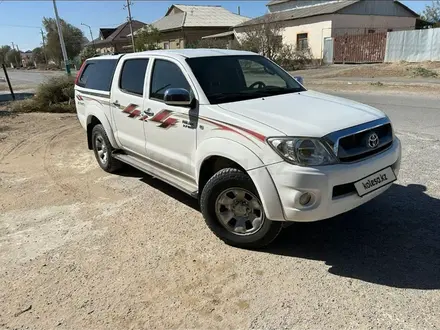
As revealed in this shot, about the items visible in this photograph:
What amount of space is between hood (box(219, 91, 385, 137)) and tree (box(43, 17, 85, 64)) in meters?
76.5

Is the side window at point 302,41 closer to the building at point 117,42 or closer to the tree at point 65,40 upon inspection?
the building at point 117,42

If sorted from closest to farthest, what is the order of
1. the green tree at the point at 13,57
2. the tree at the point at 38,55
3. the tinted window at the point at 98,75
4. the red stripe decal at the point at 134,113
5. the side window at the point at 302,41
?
the red stripe decal at the point at 134,113 → the tinted window at the point at 98,75 → the side window at the point at 302,41 → the tree at the point at 38,55 → the green tree at the point at 13,57

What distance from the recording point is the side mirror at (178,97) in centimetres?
367

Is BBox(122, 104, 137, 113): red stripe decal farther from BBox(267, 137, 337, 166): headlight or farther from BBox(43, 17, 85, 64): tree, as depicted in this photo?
BBox(43, 17, 85, 64): tree

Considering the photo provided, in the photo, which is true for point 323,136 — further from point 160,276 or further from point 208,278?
point 160,276

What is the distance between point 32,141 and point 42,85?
6.05 metres

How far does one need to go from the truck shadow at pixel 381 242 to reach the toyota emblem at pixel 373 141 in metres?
0.93

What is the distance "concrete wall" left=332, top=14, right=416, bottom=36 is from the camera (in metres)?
33.2

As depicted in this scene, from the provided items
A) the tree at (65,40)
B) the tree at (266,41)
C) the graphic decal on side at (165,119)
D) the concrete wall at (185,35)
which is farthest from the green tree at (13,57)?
the graphic decal on side at (165,119)

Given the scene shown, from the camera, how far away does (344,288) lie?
2.91 metres

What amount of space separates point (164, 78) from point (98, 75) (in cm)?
206

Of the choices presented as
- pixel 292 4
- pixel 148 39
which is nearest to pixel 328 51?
pixel 292 4

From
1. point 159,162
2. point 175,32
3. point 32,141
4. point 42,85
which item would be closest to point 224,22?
point 175,32

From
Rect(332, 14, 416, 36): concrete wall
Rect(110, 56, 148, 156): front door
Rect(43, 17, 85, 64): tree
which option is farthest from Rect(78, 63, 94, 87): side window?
Rect(43, 17, 85, 64): tree
